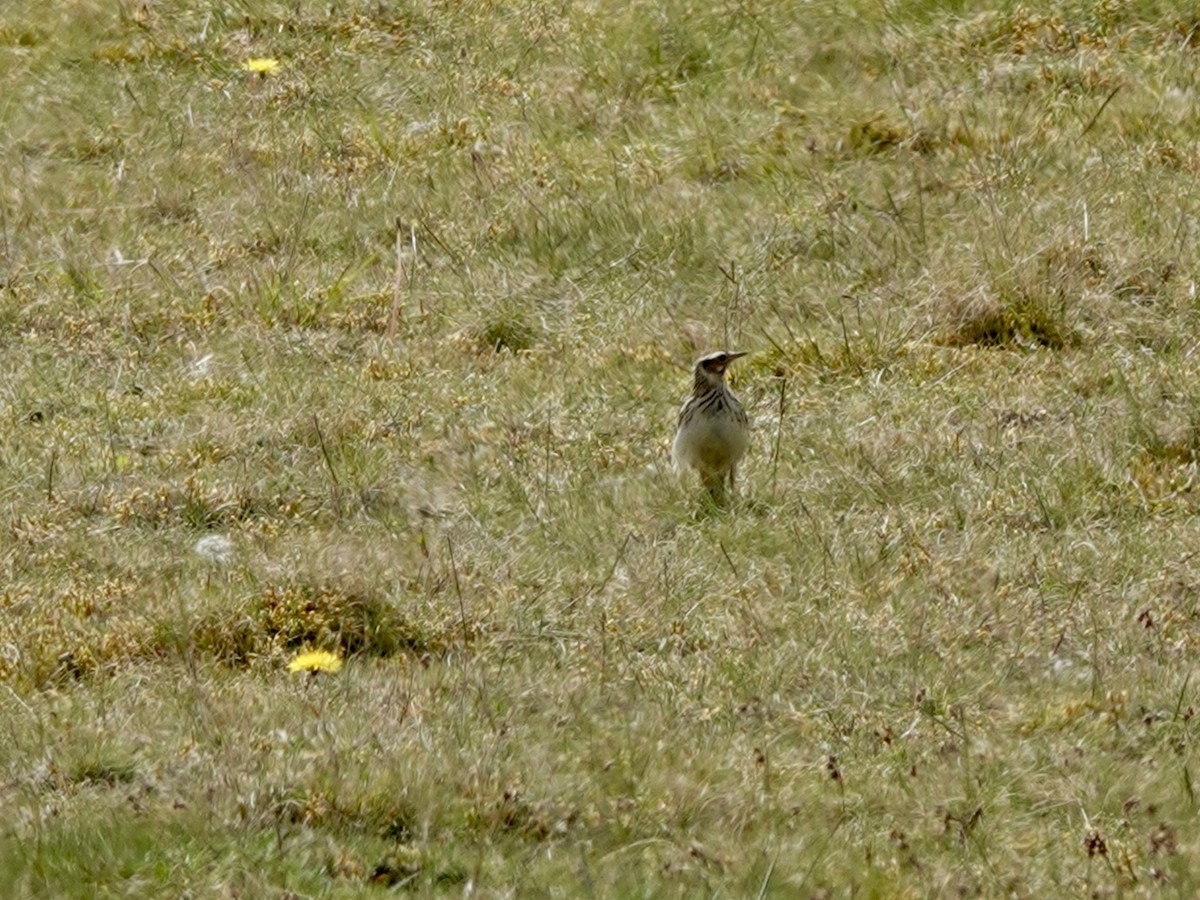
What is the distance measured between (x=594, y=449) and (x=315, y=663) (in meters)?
2.79

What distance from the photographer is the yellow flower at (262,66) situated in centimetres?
1558

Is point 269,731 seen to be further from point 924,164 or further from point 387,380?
point 924,164

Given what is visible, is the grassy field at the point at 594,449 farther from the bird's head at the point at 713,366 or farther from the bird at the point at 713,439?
the bird's head at the point at 713,366

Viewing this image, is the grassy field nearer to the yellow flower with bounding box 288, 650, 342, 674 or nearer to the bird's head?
the yellow flower with bounding box 288, 650, 342, 674

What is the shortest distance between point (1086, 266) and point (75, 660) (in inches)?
232

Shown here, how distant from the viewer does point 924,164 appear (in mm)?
14016

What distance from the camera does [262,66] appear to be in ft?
51.1

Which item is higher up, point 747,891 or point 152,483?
point 747,891

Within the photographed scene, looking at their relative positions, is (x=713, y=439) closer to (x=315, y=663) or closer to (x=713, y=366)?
(x=713, y=366)

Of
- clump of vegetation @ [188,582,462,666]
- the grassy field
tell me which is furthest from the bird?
clump of vegetation @ [188,582,462,666]

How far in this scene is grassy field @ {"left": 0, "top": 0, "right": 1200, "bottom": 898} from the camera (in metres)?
7.36

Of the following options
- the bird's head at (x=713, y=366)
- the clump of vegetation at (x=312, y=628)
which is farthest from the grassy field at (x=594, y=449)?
the bird's head at (x=713, y=366)

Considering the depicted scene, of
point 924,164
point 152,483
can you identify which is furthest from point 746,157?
point 152,483

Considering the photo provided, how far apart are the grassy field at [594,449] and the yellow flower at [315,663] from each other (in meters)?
0.07
